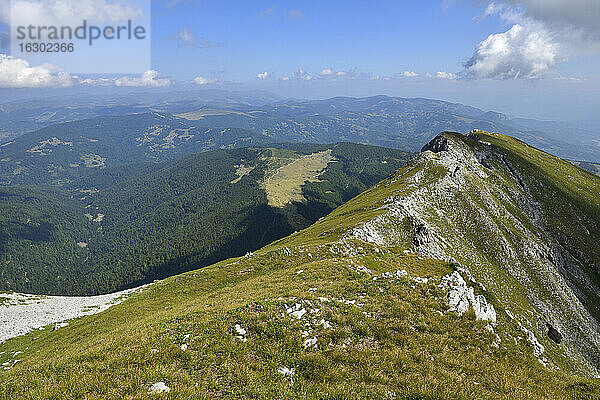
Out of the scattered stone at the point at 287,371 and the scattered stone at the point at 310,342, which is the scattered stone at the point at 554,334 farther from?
the scattered stone at the point at 287,371

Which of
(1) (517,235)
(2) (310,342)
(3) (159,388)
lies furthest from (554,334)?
(3) (159,388)

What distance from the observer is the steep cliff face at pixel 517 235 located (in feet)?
197

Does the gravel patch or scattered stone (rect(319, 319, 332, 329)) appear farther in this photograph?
the gravel patch

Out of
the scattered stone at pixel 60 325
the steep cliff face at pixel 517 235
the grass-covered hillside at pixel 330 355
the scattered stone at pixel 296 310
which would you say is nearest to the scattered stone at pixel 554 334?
the steep cliff face at pixel 517 235

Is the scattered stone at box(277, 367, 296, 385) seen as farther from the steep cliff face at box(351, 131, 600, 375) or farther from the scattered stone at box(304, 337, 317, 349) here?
the steep cliff face at box(351, 131, 600, 375)

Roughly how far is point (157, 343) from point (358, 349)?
458 inches

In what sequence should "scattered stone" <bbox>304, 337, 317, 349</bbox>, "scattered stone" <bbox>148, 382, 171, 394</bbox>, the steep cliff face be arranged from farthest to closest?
1. the steep cliff face
2. "scattered stone" <bbox>304, 337, 317, 349</bbox>
3. "scattered stone" <bbox>148, 382, 171, 394</bbox>

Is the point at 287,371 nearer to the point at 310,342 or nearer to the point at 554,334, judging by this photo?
the point at 310,342

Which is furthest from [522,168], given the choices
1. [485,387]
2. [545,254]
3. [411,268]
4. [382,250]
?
[485,387]

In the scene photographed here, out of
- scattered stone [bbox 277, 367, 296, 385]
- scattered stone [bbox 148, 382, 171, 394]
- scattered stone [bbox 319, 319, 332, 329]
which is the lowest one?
scattered stone [bbox 277, 367, 296, 385]

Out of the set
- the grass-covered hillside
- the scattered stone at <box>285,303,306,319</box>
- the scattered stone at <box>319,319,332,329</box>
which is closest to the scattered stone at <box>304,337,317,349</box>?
the grass-covered hillside

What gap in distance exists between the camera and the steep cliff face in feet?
197

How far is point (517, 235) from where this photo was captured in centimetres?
7681

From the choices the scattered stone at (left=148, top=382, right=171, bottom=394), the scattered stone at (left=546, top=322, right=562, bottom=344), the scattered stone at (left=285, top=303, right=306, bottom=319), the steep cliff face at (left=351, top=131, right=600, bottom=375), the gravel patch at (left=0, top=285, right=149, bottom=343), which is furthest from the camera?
the steep cliff face at (left=351, top=131, right=600, bottom=375)
